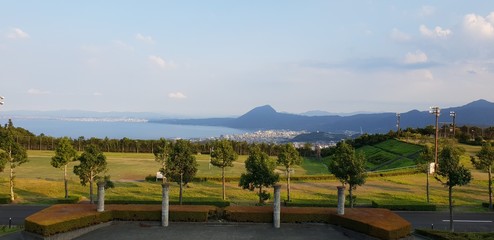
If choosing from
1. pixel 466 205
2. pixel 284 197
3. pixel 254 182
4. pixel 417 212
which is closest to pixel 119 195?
pixel 254 182

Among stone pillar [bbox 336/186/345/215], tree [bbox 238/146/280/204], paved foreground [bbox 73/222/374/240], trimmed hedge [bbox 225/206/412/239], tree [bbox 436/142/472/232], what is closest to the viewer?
paved foreground [bbox 73/222/374/240]

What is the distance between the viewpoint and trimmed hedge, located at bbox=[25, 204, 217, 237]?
2848cm

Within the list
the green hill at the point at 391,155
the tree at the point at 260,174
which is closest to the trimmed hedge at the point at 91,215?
the tree at the point at 260,174

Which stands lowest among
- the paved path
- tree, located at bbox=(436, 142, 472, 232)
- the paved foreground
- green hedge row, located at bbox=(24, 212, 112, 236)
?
the paved path

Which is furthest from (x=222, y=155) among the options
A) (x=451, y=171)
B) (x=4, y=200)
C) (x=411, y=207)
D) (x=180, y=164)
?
(x=451, y=171)

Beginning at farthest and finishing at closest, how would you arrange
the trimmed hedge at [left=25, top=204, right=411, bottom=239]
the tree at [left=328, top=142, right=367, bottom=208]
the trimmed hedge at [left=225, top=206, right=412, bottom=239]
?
the tree at [left=328, top=142, right=367, bottom=208], the trimmed hedge at [left=225, top=206, right=412, bottom=239], the trimmed hedge at [left=25, top=204, right=411, bottom=239]

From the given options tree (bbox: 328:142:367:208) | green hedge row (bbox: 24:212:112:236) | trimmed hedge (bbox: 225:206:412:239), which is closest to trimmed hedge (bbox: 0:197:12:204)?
green hedge row (bbox: 24:212:112:236)

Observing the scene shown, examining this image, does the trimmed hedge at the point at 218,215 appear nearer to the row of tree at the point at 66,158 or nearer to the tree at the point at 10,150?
the row of tree at the point at 66,158

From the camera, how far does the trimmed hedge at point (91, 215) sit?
28.5 meters

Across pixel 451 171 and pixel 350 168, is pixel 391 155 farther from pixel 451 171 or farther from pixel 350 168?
pixel 451 171

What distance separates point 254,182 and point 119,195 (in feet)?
55.2

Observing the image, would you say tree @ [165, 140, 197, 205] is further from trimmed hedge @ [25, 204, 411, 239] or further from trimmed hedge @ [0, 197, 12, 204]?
trimmed hedge @ [0, 197, 12, 204]

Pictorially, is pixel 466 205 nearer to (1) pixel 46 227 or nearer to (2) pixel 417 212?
(2) pixel 417 212

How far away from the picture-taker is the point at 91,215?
31031 mm
